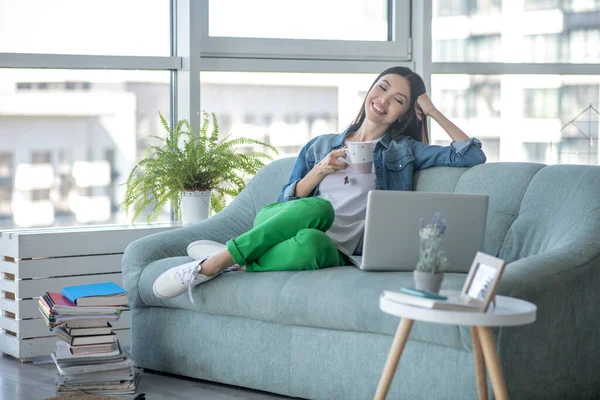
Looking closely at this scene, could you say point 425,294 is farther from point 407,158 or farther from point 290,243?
point 407,158

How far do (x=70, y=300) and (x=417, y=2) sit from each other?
9.55 ft

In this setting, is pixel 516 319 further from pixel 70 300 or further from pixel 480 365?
pixel 70 300

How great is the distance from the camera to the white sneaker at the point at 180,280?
11.0 ft

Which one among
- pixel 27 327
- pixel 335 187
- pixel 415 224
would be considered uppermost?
pixel 335 187

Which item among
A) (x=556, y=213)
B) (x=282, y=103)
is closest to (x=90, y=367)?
(x=556, y=213)

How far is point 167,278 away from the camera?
339 centimetres

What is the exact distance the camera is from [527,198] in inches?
132

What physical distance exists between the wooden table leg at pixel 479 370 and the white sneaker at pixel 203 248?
1217mm

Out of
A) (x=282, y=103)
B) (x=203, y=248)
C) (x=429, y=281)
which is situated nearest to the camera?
(x=429, y=281)

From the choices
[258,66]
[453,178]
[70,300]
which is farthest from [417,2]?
[70,300]

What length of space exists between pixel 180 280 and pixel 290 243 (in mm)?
396

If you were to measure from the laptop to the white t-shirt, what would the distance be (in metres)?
0.47

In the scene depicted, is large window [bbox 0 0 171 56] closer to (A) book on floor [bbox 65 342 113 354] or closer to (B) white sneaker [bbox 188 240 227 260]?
(B) white sneaker [bbox 188 240 227 260]

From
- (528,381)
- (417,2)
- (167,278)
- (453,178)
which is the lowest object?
(528,381)
